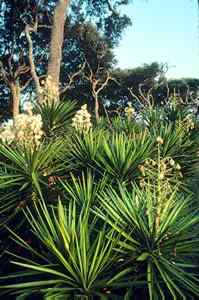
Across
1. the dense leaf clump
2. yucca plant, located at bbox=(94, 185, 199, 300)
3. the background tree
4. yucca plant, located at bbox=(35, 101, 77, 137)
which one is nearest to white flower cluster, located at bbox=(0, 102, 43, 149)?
the dense leaf clump

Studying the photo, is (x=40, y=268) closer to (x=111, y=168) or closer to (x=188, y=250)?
(x=188, y=250)

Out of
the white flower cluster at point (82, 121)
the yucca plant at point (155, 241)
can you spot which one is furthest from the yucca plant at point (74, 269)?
the white flower cluster at point (82, 121)

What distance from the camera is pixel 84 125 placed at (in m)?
4.99

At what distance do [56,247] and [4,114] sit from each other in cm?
2018

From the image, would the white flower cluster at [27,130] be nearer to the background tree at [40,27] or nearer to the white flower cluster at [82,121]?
the white flower cluster at [82,121]

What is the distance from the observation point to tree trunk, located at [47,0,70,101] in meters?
8.98

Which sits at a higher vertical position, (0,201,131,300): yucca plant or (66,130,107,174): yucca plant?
(66,130,107,174): yucca plant

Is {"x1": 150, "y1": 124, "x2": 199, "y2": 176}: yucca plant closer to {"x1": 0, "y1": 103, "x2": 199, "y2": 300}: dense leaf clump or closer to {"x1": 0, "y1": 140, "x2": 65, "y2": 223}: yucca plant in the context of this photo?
{"x1": 0, "y1": 103, "x2": 199, "y2": 300}: dense leaf clump

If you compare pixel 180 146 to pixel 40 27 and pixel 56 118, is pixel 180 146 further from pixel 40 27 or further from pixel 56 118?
pixel 40 27

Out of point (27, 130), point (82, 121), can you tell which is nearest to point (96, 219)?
point (27, 130)

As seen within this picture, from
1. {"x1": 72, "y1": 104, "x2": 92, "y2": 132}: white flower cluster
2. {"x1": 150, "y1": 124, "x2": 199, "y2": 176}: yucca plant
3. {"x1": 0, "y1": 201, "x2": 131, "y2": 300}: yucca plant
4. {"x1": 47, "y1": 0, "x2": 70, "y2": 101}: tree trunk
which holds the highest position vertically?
{"x1": 47, "y1": 0, "x2": 70, "y2": 101}: tree trunk

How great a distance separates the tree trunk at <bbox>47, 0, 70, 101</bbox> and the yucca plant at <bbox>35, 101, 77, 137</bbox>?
2699 mm

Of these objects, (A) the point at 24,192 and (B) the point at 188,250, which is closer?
(B) the point at 188,250

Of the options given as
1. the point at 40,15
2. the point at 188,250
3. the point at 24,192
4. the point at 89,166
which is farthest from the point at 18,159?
Answer: the point at 40,15
